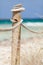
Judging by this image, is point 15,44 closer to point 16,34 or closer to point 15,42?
point 15,42

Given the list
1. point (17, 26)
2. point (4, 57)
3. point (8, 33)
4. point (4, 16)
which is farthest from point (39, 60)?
point (4, 16)

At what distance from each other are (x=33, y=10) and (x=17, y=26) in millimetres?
6841

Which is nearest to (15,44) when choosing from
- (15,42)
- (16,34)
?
(15,42)

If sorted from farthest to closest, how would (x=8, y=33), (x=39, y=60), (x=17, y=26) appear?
(x=8, y=33)
(x=39, y=60)
(x=17, y=26)

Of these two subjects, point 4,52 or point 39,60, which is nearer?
point 39,60

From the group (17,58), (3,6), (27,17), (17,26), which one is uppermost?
(17,26)

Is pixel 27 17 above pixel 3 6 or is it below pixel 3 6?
below

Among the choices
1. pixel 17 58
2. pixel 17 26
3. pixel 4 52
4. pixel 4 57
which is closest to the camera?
pixel 17 26

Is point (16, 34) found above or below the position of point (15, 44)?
above

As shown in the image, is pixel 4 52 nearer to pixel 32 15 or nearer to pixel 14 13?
pixel 14 13

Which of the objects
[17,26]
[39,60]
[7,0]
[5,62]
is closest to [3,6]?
[7,0]

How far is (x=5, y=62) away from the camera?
378 cm

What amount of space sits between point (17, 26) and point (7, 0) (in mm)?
6629

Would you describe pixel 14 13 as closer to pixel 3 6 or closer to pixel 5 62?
pixel 5 62
